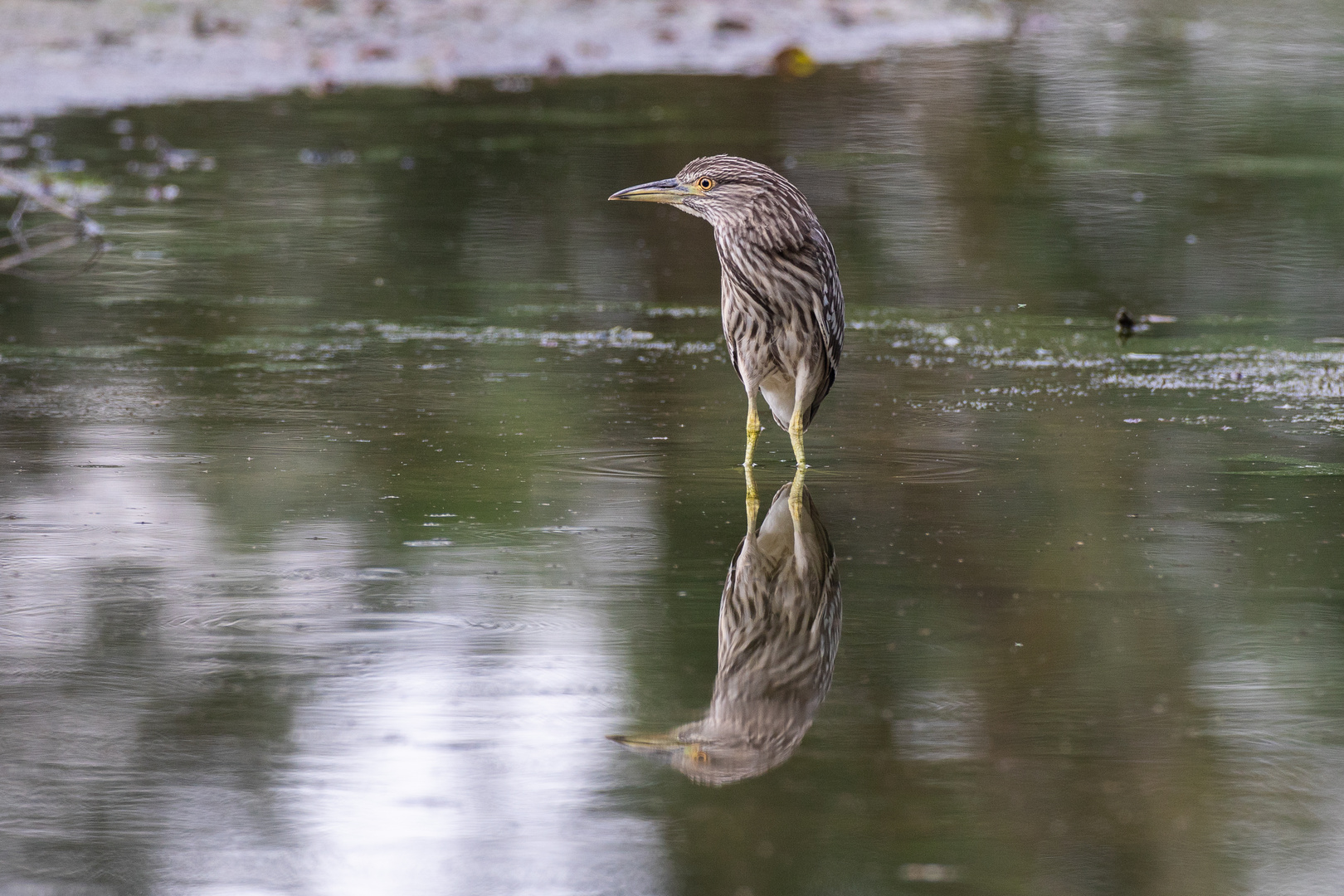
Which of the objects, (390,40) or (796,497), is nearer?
(796,497)

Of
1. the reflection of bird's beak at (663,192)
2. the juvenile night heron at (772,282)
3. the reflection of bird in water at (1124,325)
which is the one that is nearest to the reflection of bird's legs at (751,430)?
the juvenile night heron at (772,282)

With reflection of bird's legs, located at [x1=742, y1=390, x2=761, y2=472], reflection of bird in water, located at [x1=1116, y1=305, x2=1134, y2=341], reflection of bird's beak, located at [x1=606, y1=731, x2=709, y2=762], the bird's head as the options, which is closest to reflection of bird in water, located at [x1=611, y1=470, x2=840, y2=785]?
reflection of bird's beak, located at [x1=606, y1=731, x2=709, y2=762]

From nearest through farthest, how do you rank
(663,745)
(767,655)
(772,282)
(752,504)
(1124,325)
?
(663,745)
(767,655)
(752,504)
(772,282)
(1124,325)

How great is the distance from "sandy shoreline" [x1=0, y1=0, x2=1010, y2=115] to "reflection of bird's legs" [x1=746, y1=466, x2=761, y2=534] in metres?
11.6

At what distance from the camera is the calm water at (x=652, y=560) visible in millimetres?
3691

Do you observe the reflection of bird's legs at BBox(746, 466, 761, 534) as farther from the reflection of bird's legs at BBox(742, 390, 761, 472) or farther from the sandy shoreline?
the sandy shoreline

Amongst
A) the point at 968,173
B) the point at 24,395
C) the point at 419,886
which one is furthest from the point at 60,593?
the point at 968,173

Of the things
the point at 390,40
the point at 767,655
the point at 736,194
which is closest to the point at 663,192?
the point at 736,194

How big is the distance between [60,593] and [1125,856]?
113 inches

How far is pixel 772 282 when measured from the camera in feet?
21.4

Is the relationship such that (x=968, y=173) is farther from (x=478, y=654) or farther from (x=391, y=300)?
(x=478, y=654)

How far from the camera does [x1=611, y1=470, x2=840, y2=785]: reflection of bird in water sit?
404 centimetres

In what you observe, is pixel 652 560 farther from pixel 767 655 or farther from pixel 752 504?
pixel 767 655

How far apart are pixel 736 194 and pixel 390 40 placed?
14.7 m
